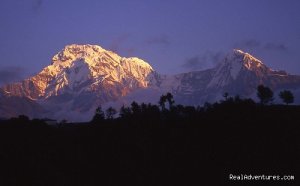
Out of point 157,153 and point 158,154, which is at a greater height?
point 157,153

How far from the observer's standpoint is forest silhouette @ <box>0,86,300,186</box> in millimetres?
135750

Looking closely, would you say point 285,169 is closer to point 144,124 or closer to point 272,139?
point 272,139

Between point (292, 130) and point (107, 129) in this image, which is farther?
point (107, 129)

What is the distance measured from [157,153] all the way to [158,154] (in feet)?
3.09

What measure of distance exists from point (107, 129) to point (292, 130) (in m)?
67.9

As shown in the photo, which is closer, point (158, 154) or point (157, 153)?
point (158, 154)

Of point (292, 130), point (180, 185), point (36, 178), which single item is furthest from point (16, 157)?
point (292, 130)

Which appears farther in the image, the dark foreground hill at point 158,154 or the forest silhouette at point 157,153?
the forest silhouette at point 157,153

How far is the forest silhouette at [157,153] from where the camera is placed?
135750 millimetres

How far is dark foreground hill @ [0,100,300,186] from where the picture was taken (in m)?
136

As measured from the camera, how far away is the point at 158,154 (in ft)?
506

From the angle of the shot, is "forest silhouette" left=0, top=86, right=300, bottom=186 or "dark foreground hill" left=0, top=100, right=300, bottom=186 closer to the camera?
"dark foreground hill" left=0, top=100, right=300, bottom=186

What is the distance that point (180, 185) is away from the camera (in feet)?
433

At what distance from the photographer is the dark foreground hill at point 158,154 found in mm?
135500
